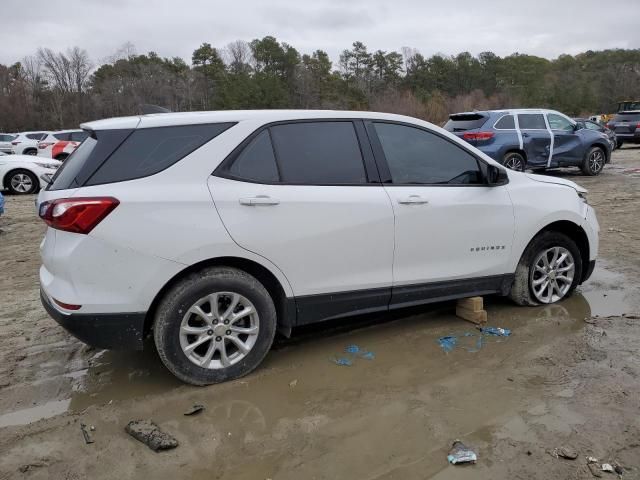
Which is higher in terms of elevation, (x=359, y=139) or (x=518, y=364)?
(x=359, y=139)

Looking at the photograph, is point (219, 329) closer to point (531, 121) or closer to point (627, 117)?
point (531, 121)

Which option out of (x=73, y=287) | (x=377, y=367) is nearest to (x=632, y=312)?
(x=377, y=367)

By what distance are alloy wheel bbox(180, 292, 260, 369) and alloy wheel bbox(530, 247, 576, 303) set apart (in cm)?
251

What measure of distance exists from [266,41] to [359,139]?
2719 inches

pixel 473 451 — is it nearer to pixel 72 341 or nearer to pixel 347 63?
pixel 72 341

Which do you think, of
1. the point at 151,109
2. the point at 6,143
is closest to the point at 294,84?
the point at 6,143

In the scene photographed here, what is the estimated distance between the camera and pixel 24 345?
418 centimetres

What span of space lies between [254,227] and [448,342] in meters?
1.74

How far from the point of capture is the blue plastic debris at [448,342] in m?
3.98

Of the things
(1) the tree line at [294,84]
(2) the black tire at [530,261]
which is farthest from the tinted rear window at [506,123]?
(1) the tree line at [294,84]

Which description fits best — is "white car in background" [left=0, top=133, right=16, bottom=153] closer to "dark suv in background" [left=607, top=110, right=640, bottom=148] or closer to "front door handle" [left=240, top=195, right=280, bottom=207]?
"front door handle" [left=240, top=195, right=280, bottom=207]

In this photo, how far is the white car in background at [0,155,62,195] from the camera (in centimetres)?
1302

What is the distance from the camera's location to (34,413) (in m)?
→ 3.25

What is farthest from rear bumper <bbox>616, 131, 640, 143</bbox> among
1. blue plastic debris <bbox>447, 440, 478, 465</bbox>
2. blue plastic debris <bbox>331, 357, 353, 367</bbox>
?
blue plastic debris <bbox>447, 440, 478, 465</bbox>
